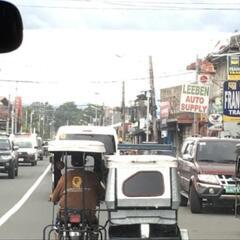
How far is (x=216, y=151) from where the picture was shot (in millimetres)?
16844

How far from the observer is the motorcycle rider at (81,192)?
8906 mm

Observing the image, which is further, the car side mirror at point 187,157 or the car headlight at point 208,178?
the car side mirror at point 187,157

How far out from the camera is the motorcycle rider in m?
8.91

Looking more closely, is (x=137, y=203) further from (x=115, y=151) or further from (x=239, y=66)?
(x=239, y=66)

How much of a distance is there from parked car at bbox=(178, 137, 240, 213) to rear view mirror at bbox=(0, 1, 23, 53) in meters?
12.2

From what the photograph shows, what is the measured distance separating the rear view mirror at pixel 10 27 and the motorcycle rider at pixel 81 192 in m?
5.21

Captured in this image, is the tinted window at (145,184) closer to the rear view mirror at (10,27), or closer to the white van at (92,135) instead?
the rear view mirror at (10,27)

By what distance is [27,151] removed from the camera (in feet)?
146

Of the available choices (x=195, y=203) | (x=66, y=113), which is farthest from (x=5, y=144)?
(x=66, y=113)

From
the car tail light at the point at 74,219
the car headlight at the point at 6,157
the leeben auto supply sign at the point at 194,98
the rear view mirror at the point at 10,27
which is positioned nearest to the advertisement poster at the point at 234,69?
the leeben auto supply sign at the point at 194,98

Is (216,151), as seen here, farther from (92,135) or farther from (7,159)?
(7,159)

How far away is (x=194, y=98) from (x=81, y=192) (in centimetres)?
2752

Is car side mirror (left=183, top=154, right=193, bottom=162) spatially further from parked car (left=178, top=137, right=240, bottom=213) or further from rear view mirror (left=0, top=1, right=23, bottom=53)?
rear view mirror (left=0, top=1, right=23, bottom=53)

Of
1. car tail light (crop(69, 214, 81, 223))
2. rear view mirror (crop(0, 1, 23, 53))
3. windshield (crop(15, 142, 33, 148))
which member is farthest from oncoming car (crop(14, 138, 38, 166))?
rear view mirror (crop(0, 1, 23, 53))
